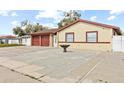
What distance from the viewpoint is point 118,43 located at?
15.7 m

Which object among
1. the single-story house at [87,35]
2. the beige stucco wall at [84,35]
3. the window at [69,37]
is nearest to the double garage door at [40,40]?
the single-story house at [87,35]

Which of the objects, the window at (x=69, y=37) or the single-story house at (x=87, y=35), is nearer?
the single-story house at (x=87, y=35)

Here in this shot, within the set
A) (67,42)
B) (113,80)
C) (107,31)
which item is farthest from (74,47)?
(113,80)

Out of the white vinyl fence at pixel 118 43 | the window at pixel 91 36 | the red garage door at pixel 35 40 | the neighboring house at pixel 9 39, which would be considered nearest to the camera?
the white vinyl fence at pixel 118 43

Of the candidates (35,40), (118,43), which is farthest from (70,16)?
(118,43)

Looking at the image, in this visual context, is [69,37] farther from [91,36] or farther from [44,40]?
[44,40]

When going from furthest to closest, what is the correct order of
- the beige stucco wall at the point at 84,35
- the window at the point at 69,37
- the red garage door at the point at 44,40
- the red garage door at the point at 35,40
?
the red garage door at the point at 35,40 < the red garage door at the point at 44,40 < the window at the point at 69,37 < the beige stucco wall at the point at 84,35

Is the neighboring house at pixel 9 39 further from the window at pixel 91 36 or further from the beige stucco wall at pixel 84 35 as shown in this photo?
the window at pixel 91 36

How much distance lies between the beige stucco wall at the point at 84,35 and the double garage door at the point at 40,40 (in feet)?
14.5

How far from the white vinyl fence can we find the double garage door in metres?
12.5

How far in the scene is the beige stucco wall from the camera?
647 inches

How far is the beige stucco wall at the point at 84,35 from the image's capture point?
16.4 meters
